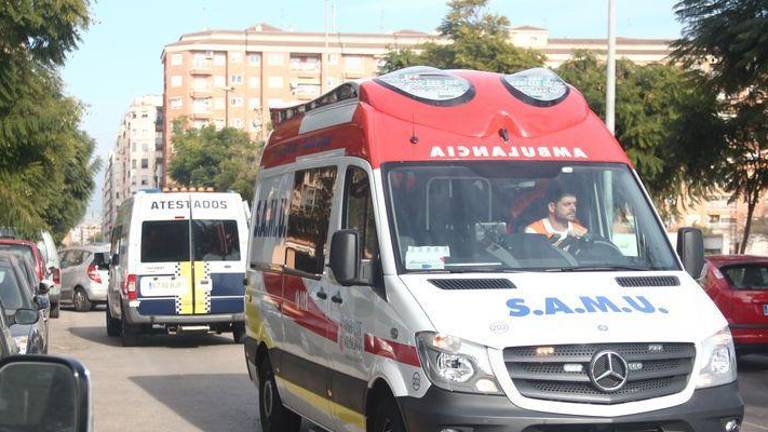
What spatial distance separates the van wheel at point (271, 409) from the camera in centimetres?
1033

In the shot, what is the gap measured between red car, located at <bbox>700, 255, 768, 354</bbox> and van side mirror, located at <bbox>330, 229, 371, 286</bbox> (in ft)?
30.6

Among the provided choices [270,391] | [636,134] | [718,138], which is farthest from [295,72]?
[270,391]

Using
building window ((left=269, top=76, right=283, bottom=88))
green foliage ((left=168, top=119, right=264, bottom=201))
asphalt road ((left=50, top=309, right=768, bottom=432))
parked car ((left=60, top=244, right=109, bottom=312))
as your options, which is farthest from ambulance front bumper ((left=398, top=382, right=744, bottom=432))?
building window ((left=269, top=76, right=283, bottom=88))

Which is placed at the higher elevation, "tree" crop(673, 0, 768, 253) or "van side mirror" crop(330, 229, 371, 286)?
"tree" crop(673, 0, 768, 253)

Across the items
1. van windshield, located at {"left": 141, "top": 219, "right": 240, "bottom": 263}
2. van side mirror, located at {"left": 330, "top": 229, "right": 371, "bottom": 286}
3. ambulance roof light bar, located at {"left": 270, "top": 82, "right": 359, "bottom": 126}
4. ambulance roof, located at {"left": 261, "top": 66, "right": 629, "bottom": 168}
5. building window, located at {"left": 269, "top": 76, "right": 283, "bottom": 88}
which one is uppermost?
building window, located at {"left": 269, "top": 76, "right": 283, "bottom": 88}

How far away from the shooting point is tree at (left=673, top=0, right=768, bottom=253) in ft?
62.4

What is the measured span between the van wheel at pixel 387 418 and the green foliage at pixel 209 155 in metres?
69.6

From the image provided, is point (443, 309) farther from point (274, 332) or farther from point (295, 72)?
point (295, 72)

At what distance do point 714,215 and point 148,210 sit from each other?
89.0 meters

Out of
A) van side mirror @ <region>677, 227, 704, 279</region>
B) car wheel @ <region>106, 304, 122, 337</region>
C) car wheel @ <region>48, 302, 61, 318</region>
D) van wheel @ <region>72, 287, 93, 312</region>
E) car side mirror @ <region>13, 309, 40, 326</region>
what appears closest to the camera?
van side mirror @ <region>677, 227, 704, 279</region>

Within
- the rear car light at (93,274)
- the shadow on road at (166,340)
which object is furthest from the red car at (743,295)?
the rear car light at (93,274)

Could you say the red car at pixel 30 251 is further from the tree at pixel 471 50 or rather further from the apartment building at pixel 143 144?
the apartment building at pixel 143 144

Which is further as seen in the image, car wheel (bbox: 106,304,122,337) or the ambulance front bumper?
car wheel (bbox: 106,304,122,337)

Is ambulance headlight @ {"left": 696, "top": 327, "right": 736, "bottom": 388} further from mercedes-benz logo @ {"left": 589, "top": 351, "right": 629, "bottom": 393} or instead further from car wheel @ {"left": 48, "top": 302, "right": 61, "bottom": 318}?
car wheel @ {"left": 48, "top": 302, "right": 61, "bottom": 318}
